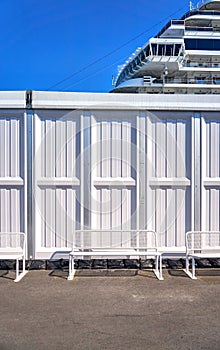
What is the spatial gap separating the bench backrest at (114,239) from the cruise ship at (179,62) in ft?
133

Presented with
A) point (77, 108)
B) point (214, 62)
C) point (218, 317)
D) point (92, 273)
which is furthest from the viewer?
point (214, 62)

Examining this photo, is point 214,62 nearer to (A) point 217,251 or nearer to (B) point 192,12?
(B) point 192,12

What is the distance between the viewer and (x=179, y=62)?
151 feet

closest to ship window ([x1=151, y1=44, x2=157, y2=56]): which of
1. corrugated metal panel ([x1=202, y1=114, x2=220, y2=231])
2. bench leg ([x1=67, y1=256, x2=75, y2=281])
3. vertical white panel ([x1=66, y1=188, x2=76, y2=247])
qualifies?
corrugated metal panel ([x1=202, y1=114, x2=220, y2=231])

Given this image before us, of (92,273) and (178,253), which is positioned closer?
(92,273)

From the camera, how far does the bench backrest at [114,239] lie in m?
5.46

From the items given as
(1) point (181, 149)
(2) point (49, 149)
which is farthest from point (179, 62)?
(2) point (49, 149)

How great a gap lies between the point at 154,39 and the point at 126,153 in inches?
1827

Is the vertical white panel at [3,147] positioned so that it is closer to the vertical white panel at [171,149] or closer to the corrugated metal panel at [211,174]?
the vertical white panel at [171,149]

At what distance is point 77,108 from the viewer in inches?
213

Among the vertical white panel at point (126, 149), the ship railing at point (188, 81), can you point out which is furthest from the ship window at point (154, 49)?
the vertical white panel at point (126, 149)

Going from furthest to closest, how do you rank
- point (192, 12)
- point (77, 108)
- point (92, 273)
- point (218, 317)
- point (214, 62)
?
point (192, 12)
point (214, 62)
point (77, 108)
point (92, 273)
point (218, 317)

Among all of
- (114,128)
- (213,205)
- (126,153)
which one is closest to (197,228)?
(213,205)

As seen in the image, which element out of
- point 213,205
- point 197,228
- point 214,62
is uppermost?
point 214,62
